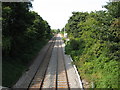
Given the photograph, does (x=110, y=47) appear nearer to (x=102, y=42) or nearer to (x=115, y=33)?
(x=115, y=33)

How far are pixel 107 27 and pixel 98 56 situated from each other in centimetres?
375

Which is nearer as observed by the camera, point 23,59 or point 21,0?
point 21,0

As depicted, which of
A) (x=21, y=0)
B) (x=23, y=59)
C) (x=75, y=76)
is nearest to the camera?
(x=75, y=76)

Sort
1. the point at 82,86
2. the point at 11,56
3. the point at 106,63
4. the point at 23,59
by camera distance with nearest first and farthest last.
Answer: the point at 82,86 → the point at 106,63 → the point at 11,56 → the point at 23,59

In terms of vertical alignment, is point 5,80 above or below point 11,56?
below

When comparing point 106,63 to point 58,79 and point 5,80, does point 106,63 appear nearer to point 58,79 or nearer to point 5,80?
point 58,79

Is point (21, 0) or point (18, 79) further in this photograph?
point (21, 0)

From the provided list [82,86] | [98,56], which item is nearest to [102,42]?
[98,56]

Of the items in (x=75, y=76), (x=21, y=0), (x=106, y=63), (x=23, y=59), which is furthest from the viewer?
(x=23, y=59)

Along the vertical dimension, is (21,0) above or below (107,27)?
above

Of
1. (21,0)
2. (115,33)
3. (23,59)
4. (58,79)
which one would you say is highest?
(21,0)

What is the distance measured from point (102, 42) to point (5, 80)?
456 inches

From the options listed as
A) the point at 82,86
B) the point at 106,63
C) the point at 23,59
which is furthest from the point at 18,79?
the point at 106,63

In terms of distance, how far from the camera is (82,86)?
10188 mm
